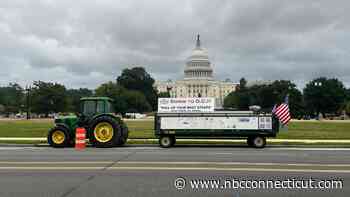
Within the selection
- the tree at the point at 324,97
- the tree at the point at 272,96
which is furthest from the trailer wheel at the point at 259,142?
the tree at the point at 324,97

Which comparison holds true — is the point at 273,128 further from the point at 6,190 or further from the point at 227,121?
the point at 6,190

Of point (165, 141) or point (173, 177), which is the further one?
point (165, 141)

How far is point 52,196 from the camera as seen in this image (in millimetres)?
8383

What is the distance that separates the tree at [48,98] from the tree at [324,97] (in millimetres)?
68826

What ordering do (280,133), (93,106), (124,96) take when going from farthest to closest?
Answer: (124,96) → (280,133) → (93,106)

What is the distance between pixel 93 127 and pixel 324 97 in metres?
111

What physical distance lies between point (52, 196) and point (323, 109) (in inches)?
4922

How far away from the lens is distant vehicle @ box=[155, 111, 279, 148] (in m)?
21.6

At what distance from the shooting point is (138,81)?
6102 inches

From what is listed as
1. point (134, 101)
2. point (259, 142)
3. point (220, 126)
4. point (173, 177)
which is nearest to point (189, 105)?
point (220, 126)

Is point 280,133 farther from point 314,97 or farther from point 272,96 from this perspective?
point 272,96

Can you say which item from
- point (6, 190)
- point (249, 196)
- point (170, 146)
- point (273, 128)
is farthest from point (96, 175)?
point (273, 128)

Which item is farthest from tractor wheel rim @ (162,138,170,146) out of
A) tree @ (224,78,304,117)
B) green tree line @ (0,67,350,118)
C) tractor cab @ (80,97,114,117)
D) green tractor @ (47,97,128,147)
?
tree @ (224,78,304,117)

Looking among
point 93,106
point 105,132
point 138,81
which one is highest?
point 138,81
